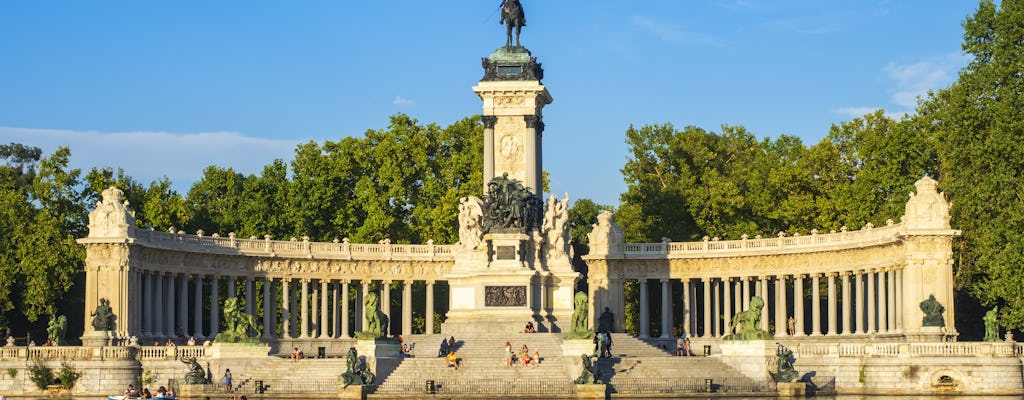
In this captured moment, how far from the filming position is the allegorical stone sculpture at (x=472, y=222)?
80.8 meters

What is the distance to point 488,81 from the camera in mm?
82875

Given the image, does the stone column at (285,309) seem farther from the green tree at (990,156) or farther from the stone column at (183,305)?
the green tree at (990,156)

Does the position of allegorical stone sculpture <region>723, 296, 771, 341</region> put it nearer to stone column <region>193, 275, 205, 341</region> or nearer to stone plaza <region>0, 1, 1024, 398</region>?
stone plaza <region>0, 1, 1024, 398</region>

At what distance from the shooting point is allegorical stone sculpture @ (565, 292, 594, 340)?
67375mm

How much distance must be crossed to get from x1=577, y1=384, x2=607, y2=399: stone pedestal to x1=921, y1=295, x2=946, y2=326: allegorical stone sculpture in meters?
17.1

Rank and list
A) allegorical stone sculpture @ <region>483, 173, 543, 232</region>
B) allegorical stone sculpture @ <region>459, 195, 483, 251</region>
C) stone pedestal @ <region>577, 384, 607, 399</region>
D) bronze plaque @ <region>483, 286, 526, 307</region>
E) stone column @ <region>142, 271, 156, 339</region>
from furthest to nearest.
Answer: stone column @ <region>142, 271, 156, 339</region>, allegorical stone sculpture @ <region>459, 195, 483, 251</region>, allegorical stone sculpture @ <region>483, 173, 543, 232</region>, bronze plaque @ <region>483, 286, 526, 307</region>, stone pedestal @ <region>577, 384, 607, 399</region>

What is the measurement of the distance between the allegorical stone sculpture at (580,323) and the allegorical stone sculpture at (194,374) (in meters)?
14.4

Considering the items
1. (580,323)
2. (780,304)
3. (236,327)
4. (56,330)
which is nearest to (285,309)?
(56,330)

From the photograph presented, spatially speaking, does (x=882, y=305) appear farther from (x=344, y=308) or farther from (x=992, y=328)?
(x=344, y=308)

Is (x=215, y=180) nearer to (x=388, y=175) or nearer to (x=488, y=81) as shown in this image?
(x=388, y=175)

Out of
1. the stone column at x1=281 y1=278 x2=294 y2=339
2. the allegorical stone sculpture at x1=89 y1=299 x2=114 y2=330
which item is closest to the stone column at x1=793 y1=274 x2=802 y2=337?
the stone column at x1=281 y1=278 x2=294 y2=339

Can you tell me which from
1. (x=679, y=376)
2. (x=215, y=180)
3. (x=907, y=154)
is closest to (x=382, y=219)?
(x=215, y=180)

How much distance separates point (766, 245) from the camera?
92.6 m

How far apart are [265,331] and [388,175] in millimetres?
16820
